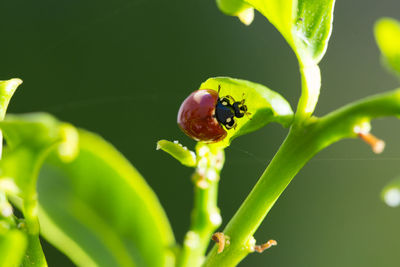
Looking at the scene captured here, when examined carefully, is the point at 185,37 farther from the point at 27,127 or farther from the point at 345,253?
the point at 27,127

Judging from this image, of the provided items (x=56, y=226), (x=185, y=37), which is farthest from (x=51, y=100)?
(x=56, y=226)

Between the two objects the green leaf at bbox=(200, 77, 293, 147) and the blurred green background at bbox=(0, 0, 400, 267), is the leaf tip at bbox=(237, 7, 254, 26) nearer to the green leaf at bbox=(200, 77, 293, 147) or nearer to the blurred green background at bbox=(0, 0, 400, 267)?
the green leaf at bbox=(200, 77, 293, 147)

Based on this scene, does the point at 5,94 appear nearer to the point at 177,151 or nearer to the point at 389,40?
the point at 177,151

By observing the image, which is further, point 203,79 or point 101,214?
point 203,79

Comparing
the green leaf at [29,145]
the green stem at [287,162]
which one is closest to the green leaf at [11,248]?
the green leaf at [29,145]

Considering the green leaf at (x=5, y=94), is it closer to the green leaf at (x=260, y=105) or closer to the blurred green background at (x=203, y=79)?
the green leaf at (x=260, y=105)

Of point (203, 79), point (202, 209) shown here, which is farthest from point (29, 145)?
point (203, 79)
